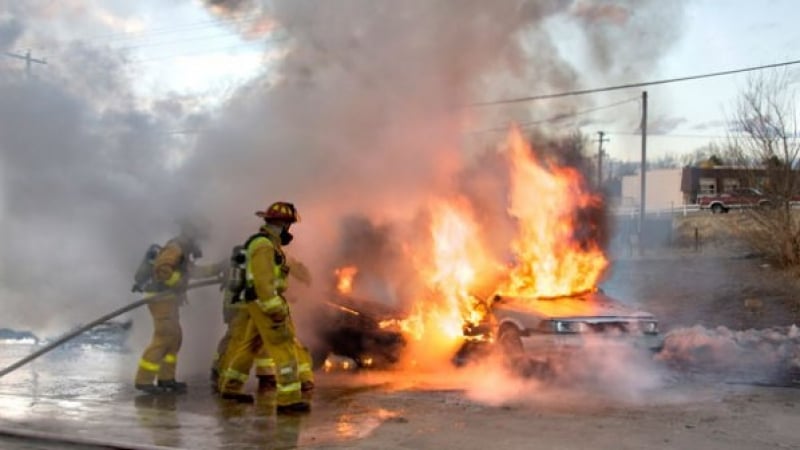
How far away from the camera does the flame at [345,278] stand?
10.7 metres

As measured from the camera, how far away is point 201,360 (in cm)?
979

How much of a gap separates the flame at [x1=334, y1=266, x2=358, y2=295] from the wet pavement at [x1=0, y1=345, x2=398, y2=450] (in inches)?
67.5

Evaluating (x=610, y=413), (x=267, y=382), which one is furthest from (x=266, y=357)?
(x=610, y=413)

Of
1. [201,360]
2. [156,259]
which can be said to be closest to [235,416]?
[156,259]

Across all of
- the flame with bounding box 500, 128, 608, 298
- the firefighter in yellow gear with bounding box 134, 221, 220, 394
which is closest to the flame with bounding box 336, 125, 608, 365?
the flame with bounding box 500, 128, 608, 298

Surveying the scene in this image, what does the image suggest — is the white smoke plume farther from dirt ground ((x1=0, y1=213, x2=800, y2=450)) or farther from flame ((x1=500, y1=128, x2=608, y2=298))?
flame ((x1=500, y1=128, x2=608, y2=298))

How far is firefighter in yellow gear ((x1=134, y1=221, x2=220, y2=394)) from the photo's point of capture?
803cm

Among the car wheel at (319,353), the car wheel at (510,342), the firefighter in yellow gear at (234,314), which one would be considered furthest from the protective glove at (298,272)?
the car wheel at (510,342)

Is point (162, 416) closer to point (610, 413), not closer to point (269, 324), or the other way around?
point (269, 324)

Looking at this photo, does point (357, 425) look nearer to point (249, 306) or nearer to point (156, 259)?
point (249, 306)

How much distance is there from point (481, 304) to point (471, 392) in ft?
7.68

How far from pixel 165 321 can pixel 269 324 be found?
158 cm

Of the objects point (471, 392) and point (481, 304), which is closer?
point (471, 392)

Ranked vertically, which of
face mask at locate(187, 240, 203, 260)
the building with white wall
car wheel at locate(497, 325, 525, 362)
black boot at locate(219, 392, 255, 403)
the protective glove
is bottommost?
black boot at locate(219, 392, 255, 403)
